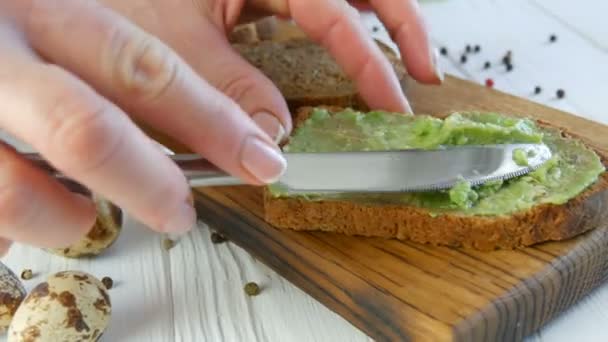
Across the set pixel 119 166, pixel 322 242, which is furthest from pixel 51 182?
pixel 322 242

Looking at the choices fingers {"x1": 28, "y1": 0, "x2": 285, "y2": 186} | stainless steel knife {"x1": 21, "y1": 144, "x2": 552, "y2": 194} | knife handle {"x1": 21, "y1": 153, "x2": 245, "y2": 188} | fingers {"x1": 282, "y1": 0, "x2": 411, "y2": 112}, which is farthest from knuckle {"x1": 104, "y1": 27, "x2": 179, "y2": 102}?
fingers {"x1": 282, "y1": 0, "x2": 411, "y2": 112}

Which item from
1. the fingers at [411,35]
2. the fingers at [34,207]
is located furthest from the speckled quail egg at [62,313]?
the fingers at [411,35]

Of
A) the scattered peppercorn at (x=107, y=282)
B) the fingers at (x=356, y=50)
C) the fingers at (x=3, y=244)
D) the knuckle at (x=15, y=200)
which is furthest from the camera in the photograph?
the fingers at (x=356, y=50)

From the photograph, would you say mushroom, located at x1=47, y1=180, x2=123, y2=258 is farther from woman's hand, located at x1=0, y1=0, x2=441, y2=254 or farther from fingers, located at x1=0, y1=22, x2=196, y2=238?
fingers, located at x1=0, y1=22, x2=196, y2=238

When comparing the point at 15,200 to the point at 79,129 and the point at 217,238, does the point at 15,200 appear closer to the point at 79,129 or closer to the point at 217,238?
the point at 79,129

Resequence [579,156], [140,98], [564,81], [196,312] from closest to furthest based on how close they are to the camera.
Answer: [140,98] < [196,312] < [579,156] < [564,81]

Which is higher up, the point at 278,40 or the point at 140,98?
the point at 140,98

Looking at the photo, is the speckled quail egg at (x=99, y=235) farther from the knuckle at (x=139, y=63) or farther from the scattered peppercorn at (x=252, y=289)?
the knuckle at (x=139, y=63)

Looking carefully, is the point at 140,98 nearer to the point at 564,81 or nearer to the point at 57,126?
the point at 57,126
